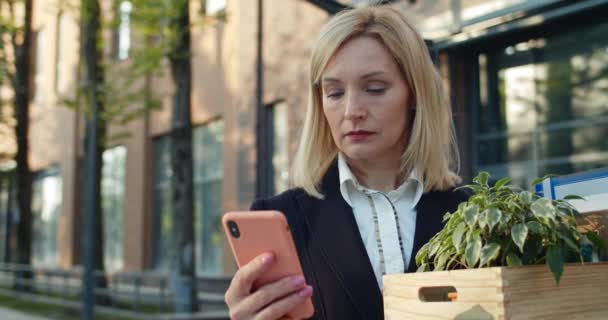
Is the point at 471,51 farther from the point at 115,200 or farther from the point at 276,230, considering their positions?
the point at 115,200

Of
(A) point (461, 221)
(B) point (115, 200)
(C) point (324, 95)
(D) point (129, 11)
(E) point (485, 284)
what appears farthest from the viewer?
(B) point (115, 200)

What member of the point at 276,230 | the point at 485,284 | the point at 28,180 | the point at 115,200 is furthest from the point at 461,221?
the point at 115,200

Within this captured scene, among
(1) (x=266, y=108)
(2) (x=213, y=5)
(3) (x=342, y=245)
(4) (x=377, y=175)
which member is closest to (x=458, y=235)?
(3) (x=342, y=245)

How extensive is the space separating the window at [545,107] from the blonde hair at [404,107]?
7.05 meters

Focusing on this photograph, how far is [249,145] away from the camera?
1538 cm

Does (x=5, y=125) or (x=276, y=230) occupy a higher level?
(x=5, y=125)

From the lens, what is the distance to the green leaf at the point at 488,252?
1.48 metres

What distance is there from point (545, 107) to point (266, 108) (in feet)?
21.8

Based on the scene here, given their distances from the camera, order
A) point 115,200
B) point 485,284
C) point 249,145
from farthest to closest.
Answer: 1. point 115,200
2. point 249,145
3. point 485,284

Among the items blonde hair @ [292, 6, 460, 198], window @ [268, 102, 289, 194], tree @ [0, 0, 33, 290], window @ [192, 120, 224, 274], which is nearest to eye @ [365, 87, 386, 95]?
blonde hair @ [292, 6, 460, 198]

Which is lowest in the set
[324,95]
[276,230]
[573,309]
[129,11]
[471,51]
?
[573,309]

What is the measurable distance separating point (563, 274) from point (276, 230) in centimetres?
62

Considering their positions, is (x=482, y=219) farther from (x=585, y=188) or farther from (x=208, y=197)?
(x=208, y=197)

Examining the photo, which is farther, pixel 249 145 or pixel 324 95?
pixel 249 145
